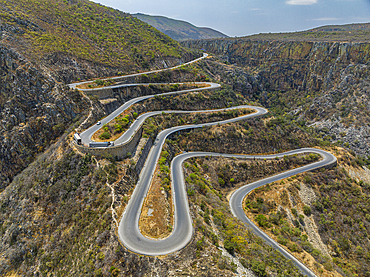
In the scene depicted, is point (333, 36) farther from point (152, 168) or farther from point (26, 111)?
point (26, 111)

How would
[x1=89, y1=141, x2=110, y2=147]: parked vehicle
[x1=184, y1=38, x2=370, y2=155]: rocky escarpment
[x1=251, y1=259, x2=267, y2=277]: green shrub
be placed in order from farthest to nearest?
[x1=184, y1=38, x2=370, y2=155]: rocky escarpment < [x1=89, y1=141, x2=110, y2=147]: parked vehicle < [x1=251, y1=259, x2=267, y2=277]: green shrub

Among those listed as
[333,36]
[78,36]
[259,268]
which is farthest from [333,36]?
[259,268]

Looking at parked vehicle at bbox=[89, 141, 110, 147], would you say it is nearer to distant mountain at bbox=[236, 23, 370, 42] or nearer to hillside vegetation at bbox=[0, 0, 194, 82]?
hillside vegetation at bbox=[0, 0, 194, 82]

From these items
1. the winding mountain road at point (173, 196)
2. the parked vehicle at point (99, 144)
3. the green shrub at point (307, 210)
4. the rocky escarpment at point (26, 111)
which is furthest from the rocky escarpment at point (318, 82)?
the rocky escarpment at point (26, 111)

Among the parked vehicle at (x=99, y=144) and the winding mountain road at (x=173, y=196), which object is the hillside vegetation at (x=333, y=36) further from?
the parked vehicle at (x=99, y=144)

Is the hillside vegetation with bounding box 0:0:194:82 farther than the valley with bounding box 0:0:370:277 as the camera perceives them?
Yes

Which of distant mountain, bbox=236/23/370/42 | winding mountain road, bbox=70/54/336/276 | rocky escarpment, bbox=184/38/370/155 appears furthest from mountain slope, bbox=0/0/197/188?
distant mountain, bbox=236/23/370/42

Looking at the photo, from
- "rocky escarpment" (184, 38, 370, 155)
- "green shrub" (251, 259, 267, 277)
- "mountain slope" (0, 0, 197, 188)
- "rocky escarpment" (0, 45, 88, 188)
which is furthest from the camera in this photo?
"rocky escarpment" (184, 38, 370, 155)
